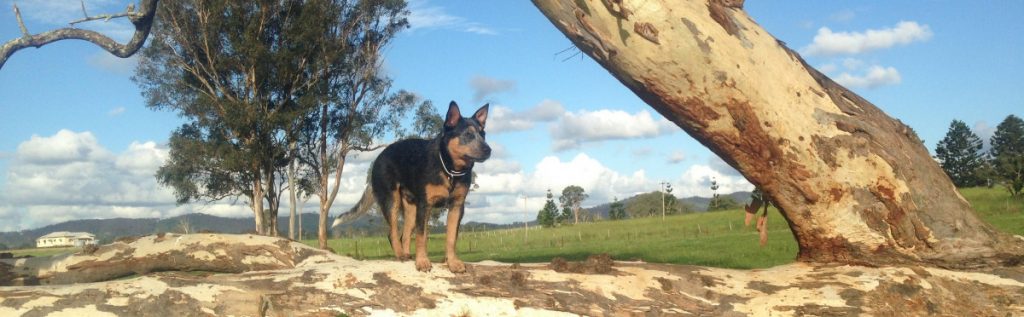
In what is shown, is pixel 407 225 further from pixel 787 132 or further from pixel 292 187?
pixel 292 187

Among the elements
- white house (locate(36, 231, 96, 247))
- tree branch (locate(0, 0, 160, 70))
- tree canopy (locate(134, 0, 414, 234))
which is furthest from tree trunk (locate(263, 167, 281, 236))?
tree branch (locate(0, 0, 160, 70))

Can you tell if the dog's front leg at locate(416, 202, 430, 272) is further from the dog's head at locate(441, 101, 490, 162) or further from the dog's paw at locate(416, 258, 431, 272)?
the dog's head at locate(441, 101, 490, 162)

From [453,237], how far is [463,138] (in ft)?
3.14

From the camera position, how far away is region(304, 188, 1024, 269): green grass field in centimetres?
2164

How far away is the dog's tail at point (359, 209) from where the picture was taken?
413 inches

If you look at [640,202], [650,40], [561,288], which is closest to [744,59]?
[650,40]

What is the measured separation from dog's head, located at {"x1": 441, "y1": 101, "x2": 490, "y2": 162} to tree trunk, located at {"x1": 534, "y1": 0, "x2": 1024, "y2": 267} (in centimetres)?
131

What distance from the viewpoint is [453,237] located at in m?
7.30

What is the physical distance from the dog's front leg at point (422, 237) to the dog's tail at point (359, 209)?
2.72m

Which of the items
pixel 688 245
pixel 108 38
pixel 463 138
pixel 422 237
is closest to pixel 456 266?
pixel 422 237

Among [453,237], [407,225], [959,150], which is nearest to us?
[453,237]

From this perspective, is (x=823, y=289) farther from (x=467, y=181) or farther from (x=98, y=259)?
(x=98, y=259)

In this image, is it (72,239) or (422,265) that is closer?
(422,265)

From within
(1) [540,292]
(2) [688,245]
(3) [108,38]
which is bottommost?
(2) [688,245]
